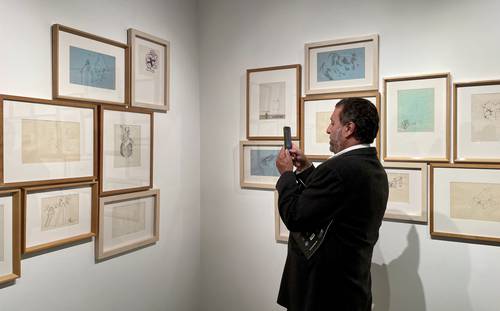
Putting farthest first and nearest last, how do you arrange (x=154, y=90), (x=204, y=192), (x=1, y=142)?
(x=204, y=192), (x=154, y=90), (x=1, y=142)

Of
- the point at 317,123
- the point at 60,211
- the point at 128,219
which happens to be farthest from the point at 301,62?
the point at 60,211

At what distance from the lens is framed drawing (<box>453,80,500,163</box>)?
4.97 feet

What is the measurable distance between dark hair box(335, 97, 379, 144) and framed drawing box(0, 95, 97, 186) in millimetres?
1052

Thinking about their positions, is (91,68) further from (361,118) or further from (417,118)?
(417,118)

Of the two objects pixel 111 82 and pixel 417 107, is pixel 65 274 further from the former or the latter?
pixel 417 107

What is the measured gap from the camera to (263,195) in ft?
6.80

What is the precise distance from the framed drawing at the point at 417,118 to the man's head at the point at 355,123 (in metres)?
0.37

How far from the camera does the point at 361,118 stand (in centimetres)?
135

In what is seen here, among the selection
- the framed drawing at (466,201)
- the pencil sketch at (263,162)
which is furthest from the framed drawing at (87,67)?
the framed drawing at (466,201)

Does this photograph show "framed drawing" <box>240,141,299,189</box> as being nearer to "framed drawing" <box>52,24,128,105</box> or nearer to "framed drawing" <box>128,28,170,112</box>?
"framed drawing" <box>128,28,170,112</box>

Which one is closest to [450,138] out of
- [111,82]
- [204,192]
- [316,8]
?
[316,8]

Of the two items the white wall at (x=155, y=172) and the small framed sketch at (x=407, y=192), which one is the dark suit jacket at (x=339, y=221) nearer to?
the small framed sketch at (x=407, y=192)

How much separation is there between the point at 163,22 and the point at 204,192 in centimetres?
99

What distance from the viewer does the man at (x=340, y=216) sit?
127 centimetres
